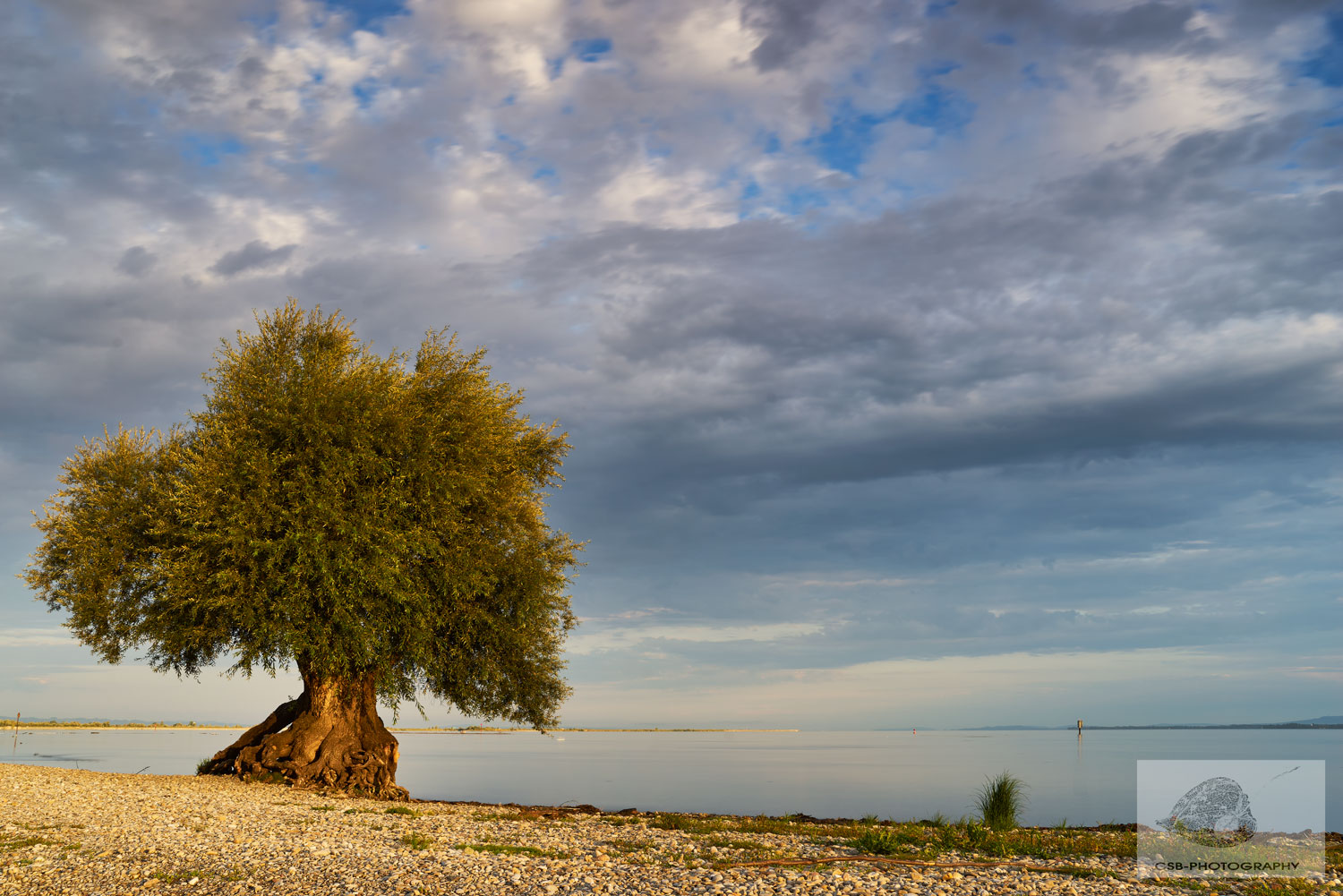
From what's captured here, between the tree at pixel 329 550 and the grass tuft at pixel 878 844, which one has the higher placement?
the tree at pixel 329 550

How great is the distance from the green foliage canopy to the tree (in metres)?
0.06

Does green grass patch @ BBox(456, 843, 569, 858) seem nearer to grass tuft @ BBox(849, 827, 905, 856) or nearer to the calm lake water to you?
grass tuft @ BBox(849, 827, 905, 856)

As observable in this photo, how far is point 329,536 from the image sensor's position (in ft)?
80.2

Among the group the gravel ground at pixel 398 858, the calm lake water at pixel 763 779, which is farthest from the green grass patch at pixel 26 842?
the calm lake water at pixel 763 779

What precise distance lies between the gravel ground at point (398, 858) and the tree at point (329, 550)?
20.5ft

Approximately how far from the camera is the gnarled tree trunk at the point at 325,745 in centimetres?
2633

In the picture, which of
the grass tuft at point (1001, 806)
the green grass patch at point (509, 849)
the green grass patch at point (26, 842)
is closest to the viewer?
the green grass patch at point (509, 849)

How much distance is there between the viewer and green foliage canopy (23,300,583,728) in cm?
2419

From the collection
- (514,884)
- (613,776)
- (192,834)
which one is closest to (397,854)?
(514,884)

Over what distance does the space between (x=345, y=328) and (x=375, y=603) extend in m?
9.98

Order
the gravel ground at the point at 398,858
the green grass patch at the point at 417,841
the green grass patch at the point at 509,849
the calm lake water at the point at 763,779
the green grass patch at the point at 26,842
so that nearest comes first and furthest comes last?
1. the gravel ground at the point at 398,858
2. the green grass patch at the point at 509,849
3. the green grass patch at the point at 26,842
4. the green grass patch at the point at 417,841
5. the calm lake water at the point at 763,779

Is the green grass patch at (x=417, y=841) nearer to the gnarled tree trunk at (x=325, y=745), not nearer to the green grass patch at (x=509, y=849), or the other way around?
the green grass patch at (x=509, y=849)

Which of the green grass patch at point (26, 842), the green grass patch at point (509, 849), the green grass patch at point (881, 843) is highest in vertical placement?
the green grass patch at point (881, 843)

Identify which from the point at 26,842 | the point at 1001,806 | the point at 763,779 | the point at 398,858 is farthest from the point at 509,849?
the point at 763,779
